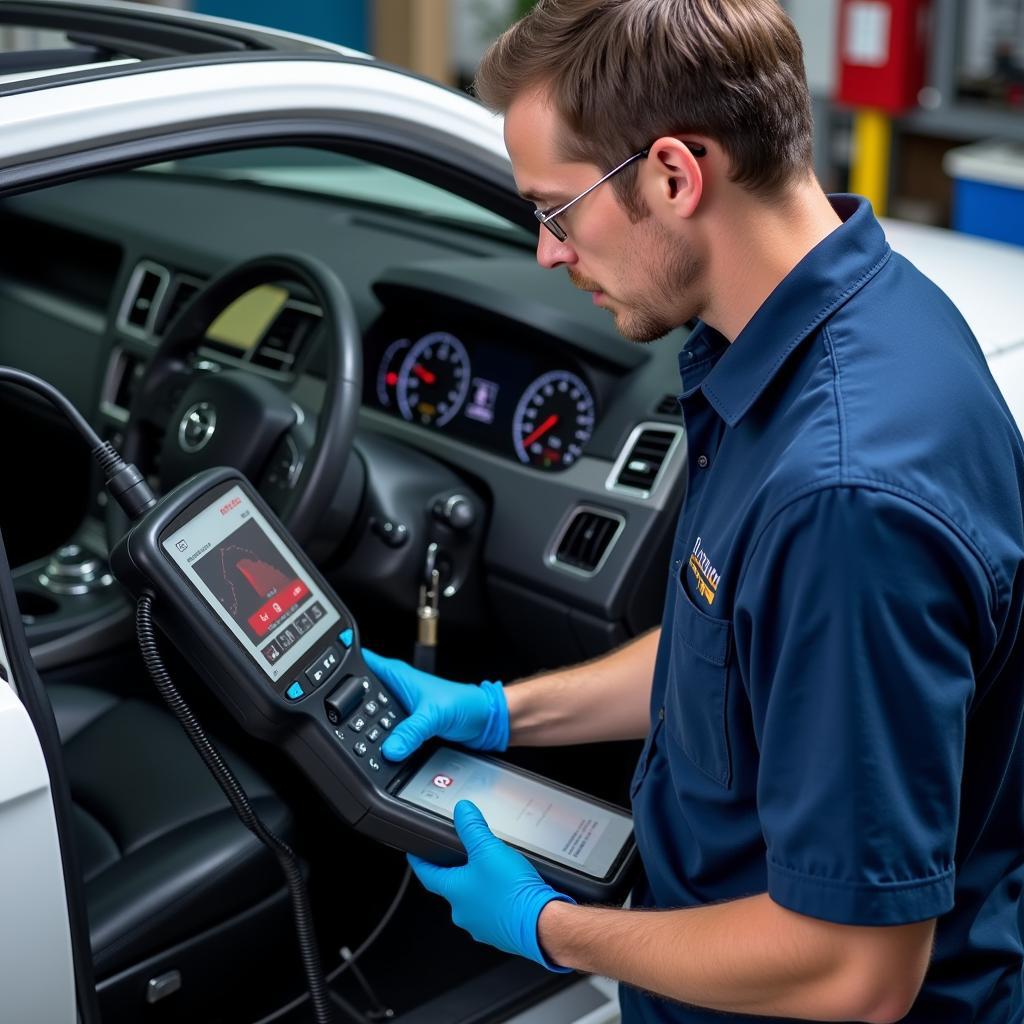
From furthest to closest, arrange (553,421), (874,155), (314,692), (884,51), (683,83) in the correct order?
(874,155) → (884,51) → (553,421) → (314,692) → (683,83)

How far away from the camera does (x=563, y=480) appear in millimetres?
1631

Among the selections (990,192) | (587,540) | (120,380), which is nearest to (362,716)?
(587,540)

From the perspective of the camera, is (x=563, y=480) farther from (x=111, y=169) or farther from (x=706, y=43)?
(x=706, y=43)

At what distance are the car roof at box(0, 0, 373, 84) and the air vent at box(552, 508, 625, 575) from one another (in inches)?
22.0

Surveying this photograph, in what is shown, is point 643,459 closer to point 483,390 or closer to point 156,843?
point 483,390

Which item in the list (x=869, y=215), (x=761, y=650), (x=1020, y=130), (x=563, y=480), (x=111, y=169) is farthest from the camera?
(x=1020, y=130)

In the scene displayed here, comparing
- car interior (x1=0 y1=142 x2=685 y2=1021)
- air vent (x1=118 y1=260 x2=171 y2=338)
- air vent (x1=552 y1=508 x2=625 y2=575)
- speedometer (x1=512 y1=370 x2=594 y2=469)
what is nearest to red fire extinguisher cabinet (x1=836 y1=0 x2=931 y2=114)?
car interior (x1=0 y1=142 x2=685 y2=1021)

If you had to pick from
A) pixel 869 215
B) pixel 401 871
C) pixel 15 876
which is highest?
pixel 869 215

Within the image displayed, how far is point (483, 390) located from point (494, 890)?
0.76 meters

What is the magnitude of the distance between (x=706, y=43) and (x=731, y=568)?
1.12ft

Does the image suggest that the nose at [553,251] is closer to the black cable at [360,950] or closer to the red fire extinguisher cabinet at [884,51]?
the black cable at [360,950]

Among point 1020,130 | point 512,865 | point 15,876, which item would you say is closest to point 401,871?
point 512,865

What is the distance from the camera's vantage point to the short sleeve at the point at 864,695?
2.60 ft

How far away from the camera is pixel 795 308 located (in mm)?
923
